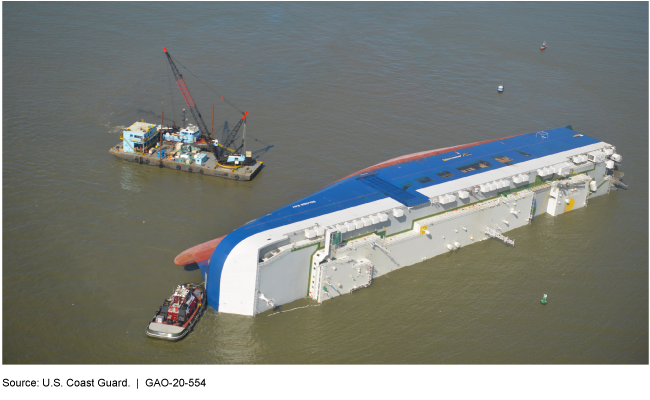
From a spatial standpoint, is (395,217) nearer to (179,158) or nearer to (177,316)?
(177,316)

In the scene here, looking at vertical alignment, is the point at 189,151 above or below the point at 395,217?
below

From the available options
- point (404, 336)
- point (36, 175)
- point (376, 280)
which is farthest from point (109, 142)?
point (404, 336)

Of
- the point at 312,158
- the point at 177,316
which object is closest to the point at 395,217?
the point at 177,316

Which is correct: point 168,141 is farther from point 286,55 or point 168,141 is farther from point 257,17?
point 257,17

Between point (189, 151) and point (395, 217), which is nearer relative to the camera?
point (395, 217)

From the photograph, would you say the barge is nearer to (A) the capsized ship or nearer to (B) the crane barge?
(B) the crane barge

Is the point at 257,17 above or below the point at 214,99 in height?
above
